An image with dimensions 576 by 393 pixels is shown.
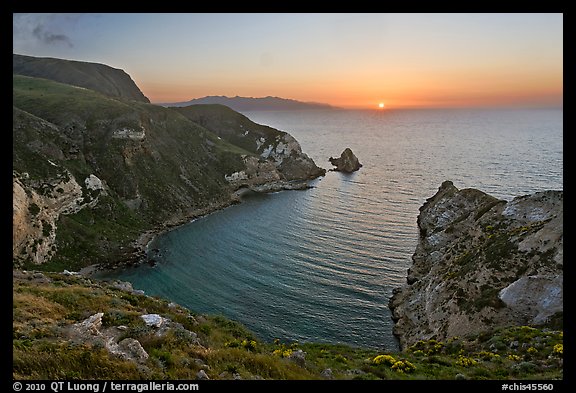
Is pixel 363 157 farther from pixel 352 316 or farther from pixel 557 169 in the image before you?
pixel 352 316

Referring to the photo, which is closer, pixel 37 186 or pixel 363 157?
pixel 37 186

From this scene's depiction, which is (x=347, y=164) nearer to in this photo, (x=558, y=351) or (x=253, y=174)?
(x=253, y=174)

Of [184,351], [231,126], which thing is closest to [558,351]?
[184,351]

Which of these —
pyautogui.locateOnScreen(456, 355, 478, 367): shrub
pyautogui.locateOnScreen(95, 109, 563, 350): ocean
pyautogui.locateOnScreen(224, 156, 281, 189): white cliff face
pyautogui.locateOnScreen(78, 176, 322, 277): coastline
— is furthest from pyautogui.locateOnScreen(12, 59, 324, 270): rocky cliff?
pyautogui.locateOnScreen(456, 355, 478, 367): shrub

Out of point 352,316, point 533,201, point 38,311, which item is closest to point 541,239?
point 533,201

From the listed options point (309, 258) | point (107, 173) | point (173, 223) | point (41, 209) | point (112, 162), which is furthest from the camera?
point (112, 162)

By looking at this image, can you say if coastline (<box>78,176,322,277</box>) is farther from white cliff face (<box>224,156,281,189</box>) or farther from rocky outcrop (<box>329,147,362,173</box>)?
rocky outcrop (<box>329,147,362,173</box>)

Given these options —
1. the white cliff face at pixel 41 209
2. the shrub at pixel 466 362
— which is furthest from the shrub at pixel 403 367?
the white cliff face at pixel 41 209
